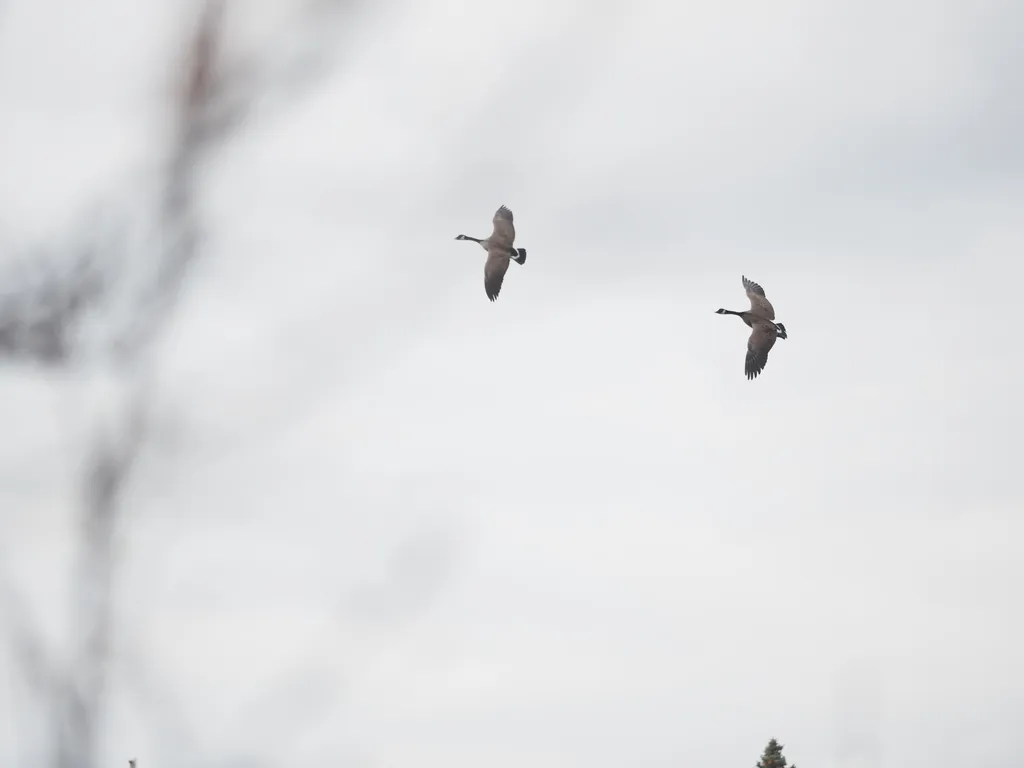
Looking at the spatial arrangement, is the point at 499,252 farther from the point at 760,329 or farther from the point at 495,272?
the point at 760,329

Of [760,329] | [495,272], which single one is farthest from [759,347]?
[495,272]

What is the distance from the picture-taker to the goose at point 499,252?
9862 cm

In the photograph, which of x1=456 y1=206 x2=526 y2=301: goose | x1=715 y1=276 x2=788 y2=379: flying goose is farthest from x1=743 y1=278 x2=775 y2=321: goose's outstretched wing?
x1=456 y1=206 x2=526 y2=301: goose

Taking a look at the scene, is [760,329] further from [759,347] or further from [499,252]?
[499,252]

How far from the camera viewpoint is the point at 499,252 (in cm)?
9925

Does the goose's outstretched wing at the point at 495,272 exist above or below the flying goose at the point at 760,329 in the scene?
above

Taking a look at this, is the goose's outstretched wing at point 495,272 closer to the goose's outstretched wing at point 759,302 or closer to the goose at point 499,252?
the goose at point 499,252

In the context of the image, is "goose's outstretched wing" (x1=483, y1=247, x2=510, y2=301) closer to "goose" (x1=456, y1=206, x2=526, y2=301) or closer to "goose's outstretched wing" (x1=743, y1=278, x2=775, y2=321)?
"goose" (x1=456, y1=206, x2=526, y2=301)

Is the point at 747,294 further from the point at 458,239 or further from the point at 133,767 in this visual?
the point at 133,767

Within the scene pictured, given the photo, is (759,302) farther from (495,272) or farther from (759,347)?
(495,272)

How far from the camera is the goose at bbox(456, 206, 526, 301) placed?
98.6m

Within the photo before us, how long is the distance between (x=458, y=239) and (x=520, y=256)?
14487 millimetres

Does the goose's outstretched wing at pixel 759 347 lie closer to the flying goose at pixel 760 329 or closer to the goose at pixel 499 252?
the flying goose at pixel 760 329

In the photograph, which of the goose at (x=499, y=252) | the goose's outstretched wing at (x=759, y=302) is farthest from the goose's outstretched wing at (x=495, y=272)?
the goose's outstretched wing at (x=759, y=302)
